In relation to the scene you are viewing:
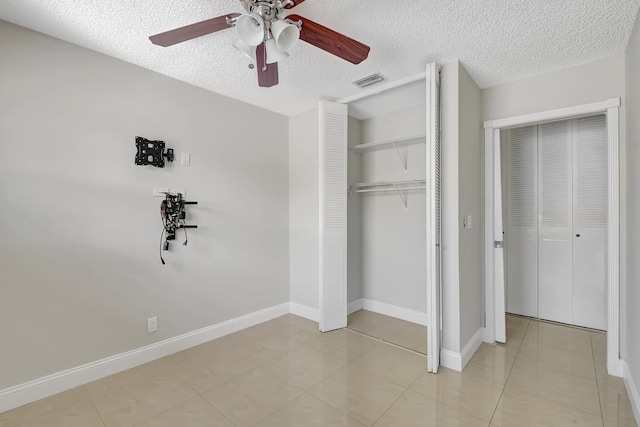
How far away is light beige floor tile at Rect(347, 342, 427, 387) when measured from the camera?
231cm

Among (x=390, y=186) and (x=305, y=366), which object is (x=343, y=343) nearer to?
(x=305, y=366)

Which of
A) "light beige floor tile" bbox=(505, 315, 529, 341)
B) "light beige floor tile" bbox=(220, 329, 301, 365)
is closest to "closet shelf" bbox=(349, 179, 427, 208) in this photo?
"light beige floor tile" bbox=(505, 315, 529, 341)

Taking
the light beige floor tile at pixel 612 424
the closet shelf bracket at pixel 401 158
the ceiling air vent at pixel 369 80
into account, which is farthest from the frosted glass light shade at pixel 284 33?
the light beige floor tile at pixel 612 424

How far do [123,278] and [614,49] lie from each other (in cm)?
410

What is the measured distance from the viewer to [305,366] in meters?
2.46

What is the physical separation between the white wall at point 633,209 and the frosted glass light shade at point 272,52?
2.14 meters

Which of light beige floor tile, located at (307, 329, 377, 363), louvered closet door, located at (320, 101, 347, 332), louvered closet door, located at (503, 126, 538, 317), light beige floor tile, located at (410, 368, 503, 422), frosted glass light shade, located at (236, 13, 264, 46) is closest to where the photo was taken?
frosted glass light shade, located at (236, 13, 264, 46)

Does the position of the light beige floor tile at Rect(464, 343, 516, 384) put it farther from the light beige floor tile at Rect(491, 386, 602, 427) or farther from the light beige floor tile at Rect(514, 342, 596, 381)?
the light beige floor tile at Rect(491, 386, 602, 427)

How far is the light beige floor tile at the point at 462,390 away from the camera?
1.93m

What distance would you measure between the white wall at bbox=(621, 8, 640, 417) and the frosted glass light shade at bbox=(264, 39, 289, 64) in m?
2.14

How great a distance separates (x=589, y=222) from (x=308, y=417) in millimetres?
3376

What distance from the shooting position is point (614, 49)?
2188 millimetres

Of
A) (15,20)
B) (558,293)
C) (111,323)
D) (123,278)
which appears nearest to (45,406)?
(111,323)

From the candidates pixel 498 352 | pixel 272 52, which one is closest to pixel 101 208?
pixel 272 52
